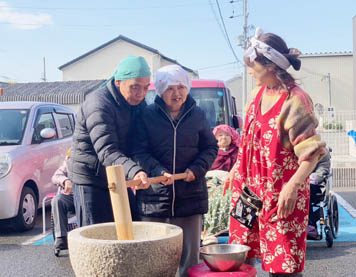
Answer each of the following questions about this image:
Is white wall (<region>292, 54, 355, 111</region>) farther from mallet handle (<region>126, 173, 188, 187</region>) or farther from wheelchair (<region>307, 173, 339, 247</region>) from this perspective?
mallet handle (<region>126, 173, 188, 187</region>)

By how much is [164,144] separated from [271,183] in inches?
31.2

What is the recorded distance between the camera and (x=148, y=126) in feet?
10.8

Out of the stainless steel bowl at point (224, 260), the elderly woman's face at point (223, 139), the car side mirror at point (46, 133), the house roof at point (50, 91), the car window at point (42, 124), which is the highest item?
the house roof at point (50, 91)

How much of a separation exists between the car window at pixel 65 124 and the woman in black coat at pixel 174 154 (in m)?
5.76

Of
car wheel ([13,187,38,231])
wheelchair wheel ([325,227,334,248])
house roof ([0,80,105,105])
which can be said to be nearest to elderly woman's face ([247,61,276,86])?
wheelchair wheel ([325,227,334,248])

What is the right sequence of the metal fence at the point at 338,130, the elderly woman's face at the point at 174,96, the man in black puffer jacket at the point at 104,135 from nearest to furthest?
1. the man in black puffer jacket at the point at 104,135
2. the elderly woman's face at the point at 174,96
3. the metal fence at the point at 338,130

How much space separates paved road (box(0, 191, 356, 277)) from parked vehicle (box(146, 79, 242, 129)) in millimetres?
2919

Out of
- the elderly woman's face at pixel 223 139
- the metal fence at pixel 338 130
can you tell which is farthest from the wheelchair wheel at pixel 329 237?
the metal fence at pixel 338 130

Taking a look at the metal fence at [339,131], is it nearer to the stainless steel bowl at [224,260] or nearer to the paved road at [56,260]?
the paved road at [56,260]

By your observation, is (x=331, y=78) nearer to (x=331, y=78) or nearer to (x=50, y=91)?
(x=331, y=78)

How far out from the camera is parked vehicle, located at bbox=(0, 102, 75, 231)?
22.6 ft

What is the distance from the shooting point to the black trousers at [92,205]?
3432 mm

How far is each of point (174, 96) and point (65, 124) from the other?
6.08 m

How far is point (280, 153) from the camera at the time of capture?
283cm
